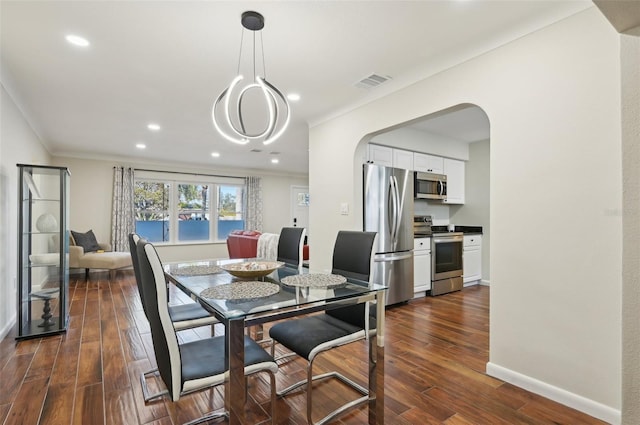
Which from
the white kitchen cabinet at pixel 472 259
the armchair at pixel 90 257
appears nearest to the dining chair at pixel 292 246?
the white kitchen cabinet at pixel 472 259

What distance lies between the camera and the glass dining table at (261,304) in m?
1.34

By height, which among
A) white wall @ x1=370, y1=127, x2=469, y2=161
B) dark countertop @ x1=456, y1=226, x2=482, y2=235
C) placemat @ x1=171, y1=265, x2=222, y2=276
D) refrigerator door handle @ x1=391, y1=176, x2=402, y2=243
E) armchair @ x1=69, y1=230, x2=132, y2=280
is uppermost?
white wall @ x1=370, y1=127, x2=469, y2=161

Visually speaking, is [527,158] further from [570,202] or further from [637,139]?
[637,139]

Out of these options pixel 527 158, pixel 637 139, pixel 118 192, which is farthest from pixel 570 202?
pixel 118 192

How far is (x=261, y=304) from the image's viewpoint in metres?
1.52

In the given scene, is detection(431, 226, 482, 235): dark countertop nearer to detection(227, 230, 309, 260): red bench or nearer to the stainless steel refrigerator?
the stainless steel refrigerator

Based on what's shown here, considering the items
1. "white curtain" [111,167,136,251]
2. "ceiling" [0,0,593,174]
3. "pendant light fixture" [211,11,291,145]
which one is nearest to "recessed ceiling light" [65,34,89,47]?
"ceiling" [0,0,593,174]

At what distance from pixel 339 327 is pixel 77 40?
279 centimetres

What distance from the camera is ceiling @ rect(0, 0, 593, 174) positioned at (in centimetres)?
201

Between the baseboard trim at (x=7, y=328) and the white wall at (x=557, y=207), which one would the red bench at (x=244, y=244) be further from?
the white wall at (x=557, y=207)

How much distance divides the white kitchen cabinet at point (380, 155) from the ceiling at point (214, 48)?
73cm

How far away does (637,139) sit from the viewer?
1102mm

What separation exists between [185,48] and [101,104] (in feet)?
6.42

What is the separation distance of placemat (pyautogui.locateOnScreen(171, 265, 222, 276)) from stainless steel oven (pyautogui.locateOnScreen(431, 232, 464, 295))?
3.35m
